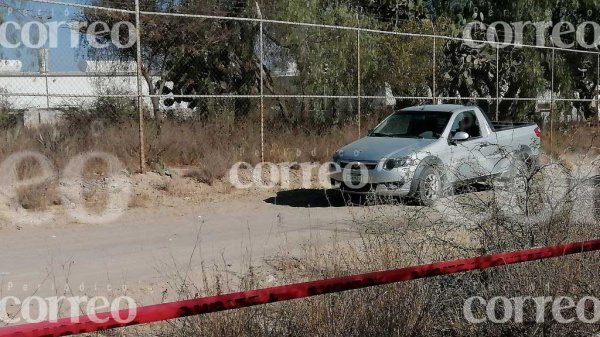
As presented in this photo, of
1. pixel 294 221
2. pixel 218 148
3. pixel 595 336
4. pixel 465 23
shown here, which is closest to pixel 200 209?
pixel 294 221

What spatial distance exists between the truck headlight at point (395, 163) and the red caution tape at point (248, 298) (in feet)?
23.9

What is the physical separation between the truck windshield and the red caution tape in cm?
840

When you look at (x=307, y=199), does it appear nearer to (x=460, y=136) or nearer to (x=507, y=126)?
(x=460, y=136)

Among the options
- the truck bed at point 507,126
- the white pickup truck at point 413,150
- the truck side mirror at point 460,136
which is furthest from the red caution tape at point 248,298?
the truck bed at point 507,126

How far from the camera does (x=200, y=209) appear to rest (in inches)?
477

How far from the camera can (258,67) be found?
17.3 meters

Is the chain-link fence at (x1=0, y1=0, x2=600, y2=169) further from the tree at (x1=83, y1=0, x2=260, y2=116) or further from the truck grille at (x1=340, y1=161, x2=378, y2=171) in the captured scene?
the truck grille at (x1=340, y1=161, x2=378, y2=171)

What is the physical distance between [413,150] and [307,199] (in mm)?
2283

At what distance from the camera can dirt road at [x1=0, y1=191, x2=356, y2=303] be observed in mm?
7289

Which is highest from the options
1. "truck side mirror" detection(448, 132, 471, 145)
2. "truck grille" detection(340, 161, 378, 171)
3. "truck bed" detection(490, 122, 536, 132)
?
"truck bed" detection(490, 122, 536, 132)

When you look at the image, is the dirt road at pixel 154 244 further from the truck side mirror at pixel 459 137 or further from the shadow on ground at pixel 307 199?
the truck side mirror at pixel 459 137

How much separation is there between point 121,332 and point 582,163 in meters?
4.64

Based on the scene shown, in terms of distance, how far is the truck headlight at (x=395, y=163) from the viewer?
468 inches

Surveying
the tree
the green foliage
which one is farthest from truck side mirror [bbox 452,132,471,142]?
the tree
